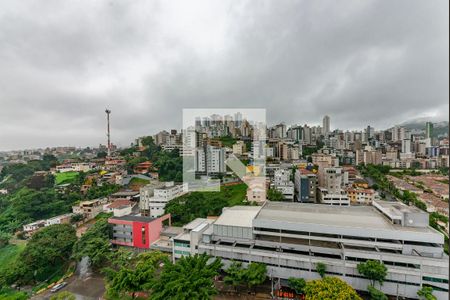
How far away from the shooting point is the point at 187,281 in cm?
446

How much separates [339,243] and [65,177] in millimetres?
21810

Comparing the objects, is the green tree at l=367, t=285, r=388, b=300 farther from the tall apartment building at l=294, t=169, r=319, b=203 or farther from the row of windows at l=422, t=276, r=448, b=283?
the tall apartment building at l=294, t=169, r=319, b=203

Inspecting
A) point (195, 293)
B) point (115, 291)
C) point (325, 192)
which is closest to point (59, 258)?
point (115, 291)

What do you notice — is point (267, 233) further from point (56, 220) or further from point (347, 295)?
point (56, 220)

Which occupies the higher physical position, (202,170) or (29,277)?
(202,170)

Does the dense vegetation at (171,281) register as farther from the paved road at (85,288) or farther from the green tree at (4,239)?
the green tree at (4,239)

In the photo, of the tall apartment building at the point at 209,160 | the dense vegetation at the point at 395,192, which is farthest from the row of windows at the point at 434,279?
the tall apartment building at the point at 209,160

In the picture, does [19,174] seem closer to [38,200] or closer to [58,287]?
[38,200]

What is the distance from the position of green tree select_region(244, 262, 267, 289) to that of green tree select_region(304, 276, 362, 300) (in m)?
1.13

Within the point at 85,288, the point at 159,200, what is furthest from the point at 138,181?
the point at 85,288

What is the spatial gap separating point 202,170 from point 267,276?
29.7ft

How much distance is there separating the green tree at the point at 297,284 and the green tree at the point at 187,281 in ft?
6.26

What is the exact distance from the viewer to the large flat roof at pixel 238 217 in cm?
667

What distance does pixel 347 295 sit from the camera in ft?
14.1
